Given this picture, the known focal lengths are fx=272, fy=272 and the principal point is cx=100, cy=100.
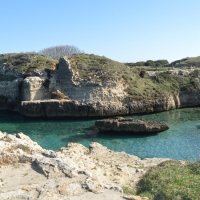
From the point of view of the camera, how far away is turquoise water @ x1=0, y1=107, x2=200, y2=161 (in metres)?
21.1

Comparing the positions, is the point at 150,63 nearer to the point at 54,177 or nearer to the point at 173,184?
the point at 173,184

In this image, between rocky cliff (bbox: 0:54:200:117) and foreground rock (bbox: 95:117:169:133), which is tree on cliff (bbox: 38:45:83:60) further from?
foreground rock (bbox: 95:117:169:133)

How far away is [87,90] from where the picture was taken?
38.2 meters

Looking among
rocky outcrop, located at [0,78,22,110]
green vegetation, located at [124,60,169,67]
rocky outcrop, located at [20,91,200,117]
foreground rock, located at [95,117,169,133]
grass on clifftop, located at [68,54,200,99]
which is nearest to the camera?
foreground rock, located at [95,117,169,133]

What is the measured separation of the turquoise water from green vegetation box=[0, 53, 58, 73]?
10235mm

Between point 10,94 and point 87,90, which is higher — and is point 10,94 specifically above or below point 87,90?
below

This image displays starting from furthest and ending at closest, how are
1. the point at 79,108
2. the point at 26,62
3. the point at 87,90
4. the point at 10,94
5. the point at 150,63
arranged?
1. the point at 150,63
2. the point at 26,62
3. the point at 10,94
4. the point at 87,90
5. the point at 79,108

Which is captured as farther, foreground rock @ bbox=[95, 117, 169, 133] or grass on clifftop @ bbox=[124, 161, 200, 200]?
foreground rock @ bbox=[95, 117, 169, 133]

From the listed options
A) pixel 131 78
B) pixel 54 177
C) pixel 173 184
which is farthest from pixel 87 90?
pixel 173 184

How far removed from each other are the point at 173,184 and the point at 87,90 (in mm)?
28389

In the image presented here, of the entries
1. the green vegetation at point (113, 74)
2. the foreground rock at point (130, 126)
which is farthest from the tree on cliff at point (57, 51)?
the foreground rock at point (130, 126)

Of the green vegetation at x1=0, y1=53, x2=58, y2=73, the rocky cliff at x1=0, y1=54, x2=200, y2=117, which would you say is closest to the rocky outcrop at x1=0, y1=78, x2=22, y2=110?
the rocky cliff at x1=0, y1=54, x2=200, y2=117

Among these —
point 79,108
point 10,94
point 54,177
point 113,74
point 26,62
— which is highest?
point 26,62

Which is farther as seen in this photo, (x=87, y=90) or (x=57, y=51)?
(x=57, y=51)
